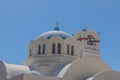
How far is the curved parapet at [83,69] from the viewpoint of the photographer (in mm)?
28627

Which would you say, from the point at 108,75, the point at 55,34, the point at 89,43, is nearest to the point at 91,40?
the point at 89,43

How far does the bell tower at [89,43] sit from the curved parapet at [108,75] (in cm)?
1097

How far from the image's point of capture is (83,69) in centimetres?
2947

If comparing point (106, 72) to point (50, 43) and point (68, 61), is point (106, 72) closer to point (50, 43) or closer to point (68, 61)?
point (68, 61)

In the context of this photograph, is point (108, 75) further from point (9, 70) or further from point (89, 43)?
point (89, 43)

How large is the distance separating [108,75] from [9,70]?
8255 mm

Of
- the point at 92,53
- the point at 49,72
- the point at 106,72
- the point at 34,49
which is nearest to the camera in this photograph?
the point at 106,72

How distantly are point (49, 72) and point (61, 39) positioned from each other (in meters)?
3.42

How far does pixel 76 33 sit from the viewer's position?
4166cm

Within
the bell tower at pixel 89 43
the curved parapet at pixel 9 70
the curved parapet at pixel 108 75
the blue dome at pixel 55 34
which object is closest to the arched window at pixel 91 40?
the bell tower at pixel 89 43

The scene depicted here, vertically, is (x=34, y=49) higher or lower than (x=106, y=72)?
higher

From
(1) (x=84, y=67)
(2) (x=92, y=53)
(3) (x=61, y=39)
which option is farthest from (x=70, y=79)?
(2) (x=92, y=53)

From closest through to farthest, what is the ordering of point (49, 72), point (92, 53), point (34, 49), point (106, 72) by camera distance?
1. point (106, 72)
2. point (49, 72)
3. point (34, 49)
4. point (92, 53)

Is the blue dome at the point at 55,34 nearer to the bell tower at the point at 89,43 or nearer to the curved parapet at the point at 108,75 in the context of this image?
the curved parapet at the point at 108,75
